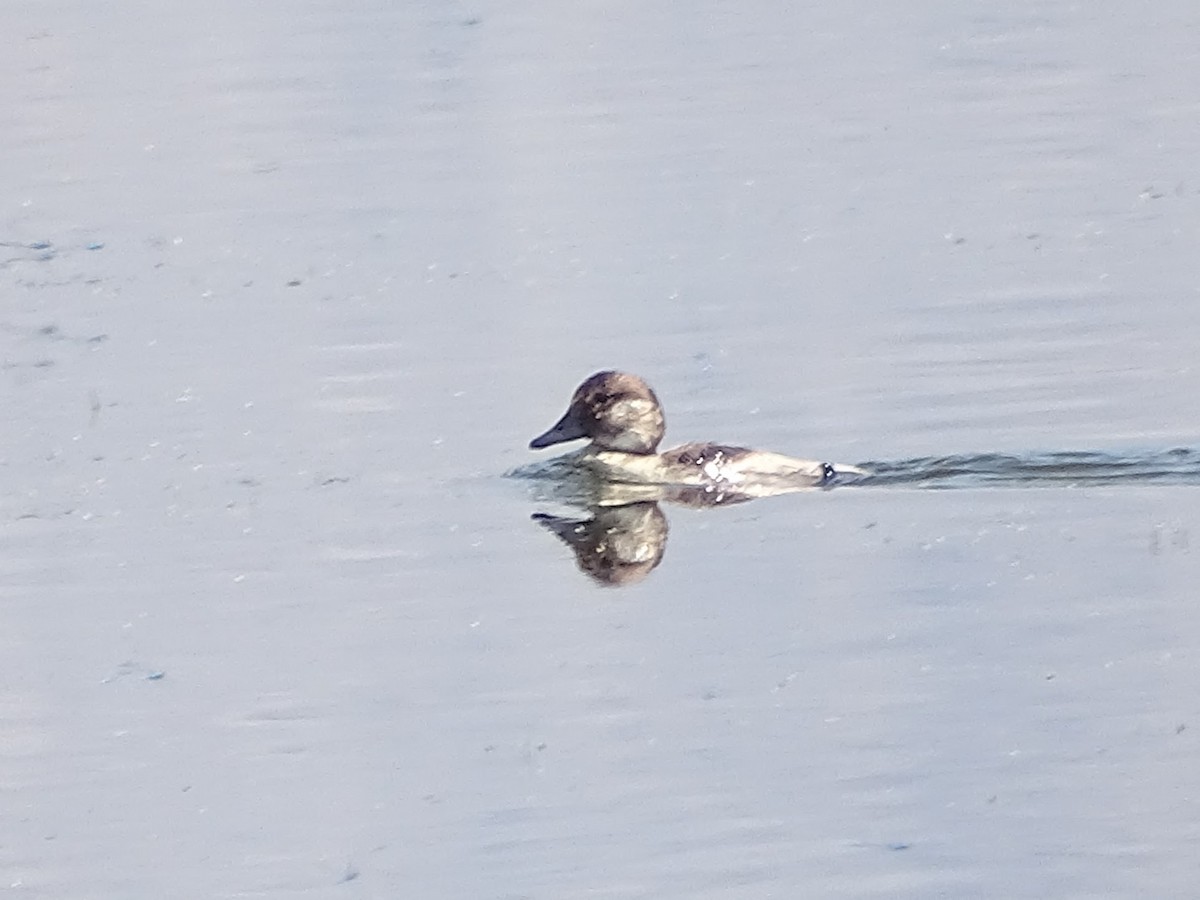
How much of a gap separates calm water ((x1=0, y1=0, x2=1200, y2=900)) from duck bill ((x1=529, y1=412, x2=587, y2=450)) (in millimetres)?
114

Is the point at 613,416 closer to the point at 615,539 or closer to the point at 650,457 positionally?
the point at 650,457

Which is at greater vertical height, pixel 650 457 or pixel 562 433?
pixel 562 433

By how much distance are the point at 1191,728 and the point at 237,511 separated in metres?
4.14

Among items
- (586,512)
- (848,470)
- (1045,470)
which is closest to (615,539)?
(586,512)

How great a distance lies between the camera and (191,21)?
2361 cm

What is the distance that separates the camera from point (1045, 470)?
11.3 meters

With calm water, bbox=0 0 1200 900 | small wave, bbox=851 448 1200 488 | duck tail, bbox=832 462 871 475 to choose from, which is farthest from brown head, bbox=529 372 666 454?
small wave, bbox=851 448 1200 488

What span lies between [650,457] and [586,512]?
550 millimetres

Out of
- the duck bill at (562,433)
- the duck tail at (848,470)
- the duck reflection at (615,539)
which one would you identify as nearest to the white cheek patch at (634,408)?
the duck bill at (562,433)

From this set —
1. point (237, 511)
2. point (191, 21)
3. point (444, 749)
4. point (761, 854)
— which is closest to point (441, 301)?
point (237, 511)

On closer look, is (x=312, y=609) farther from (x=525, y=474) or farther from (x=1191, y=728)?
(x=1191, y=728)

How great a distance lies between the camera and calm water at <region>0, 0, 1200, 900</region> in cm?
809

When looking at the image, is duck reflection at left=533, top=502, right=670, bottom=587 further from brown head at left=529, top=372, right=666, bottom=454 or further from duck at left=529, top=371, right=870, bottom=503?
brown head at left=529, top=372, right=666, bottom=454

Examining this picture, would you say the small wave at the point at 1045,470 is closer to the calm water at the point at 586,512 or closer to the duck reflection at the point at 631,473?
the calm water at the point at 586,512
